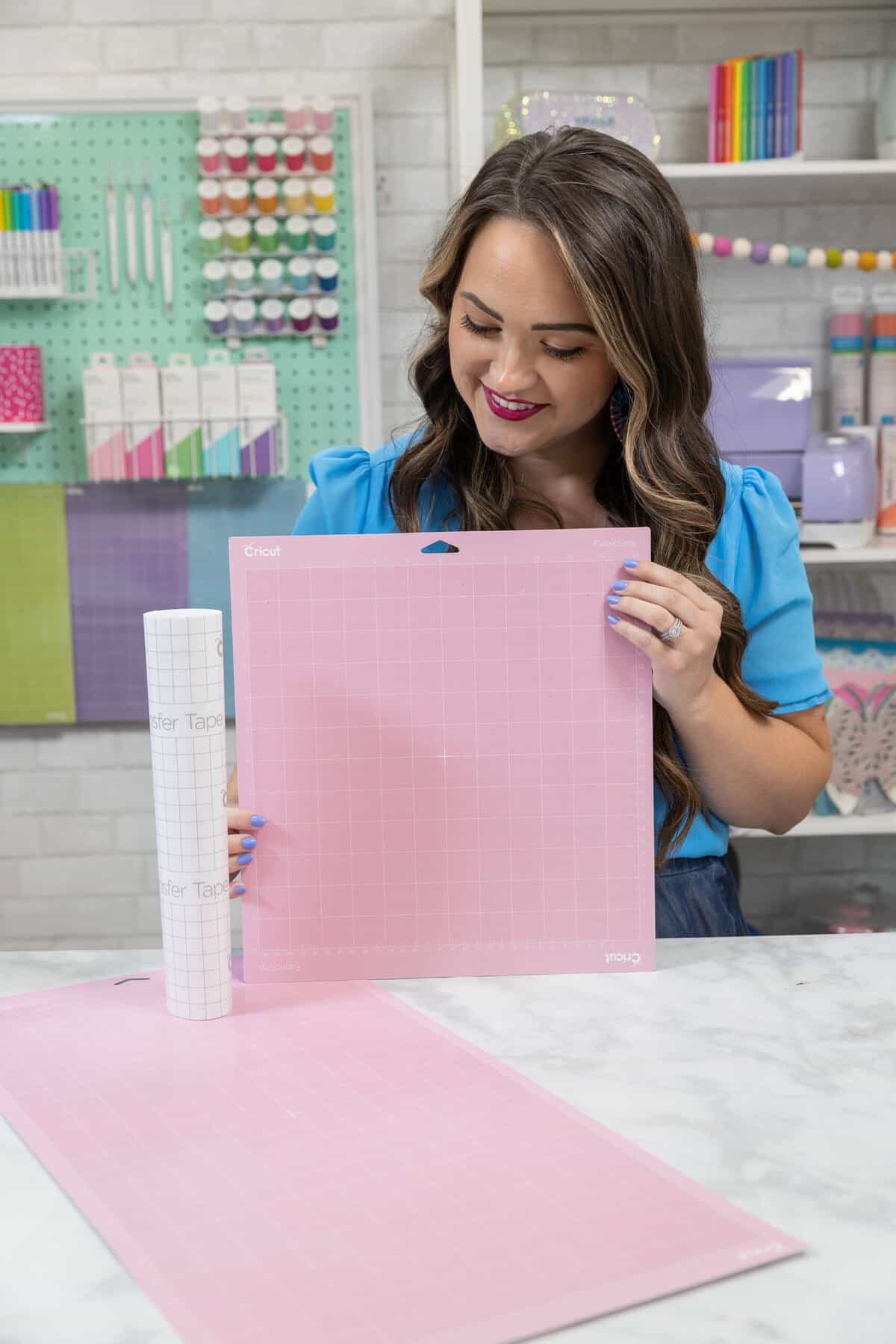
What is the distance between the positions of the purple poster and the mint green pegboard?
0.10m

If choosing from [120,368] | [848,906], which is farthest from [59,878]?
[848,906]

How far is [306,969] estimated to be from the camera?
97 centimetres

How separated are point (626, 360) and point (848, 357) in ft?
4.87

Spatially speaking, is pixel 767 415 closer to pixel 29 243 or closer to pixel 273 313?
pixel 273 313

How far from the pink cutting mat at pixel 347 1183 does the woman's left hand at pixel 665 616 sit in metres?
0.33

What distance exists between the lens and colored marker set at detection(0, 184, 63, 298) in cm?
250

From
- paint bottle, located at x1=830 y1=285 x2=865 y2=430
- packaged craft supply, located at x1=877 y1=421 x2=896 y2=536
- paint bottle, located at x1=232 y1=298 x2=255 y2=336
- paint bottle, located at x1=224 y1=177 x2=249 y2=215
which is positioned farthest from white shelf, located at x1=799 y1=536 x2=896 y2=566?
paint bottle, located at x1=224 y1=177 x2=249 y2=215

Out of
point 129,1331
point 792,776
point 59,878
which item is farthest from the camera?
point 59,878

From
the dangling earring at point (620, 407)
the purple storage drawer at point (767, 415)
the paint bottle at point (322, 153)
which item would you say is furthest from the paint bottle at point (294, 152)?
the dangling earring at point (620, 407)

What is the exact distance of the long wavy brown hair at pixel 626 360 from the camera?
45.7 inches

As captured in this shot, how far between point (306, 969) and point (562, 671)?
30cm

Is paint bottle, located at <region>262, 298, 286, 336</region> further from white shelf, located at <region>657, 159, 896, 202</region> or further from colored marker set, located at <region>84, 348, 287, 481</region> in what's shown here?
white shelf, located at <region>657, 159, 896, 202</region>

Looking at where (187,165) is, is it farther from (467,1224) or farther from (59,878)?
(467,1224)

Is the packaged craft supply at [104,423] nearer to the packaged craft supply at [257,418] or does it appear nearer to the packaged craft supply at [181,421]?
the packaged craft supply at [181,421]
